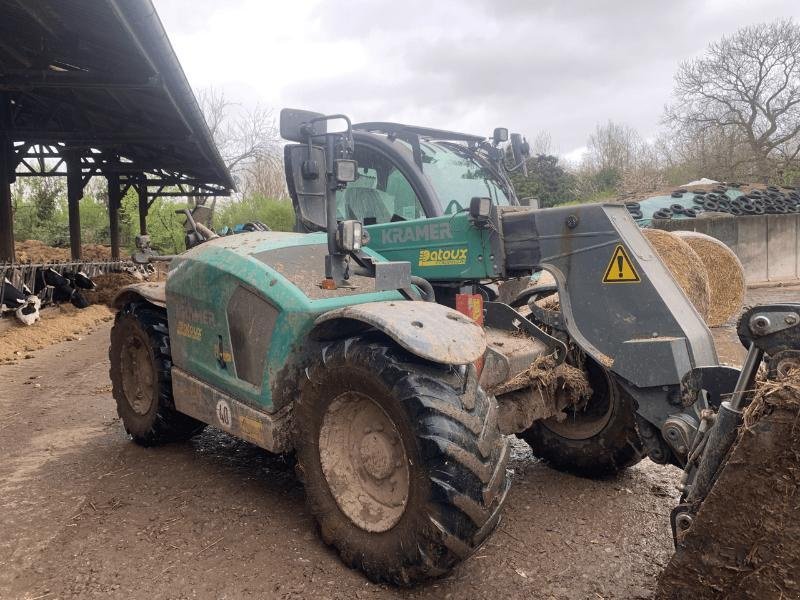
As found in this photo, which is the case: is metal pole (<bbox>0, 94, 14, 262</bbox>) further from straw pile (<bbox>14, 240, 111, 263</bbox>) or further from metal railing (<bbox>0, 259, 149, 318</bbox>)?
straw pile (<bbox>14, 240, 111, 263</bbox>)

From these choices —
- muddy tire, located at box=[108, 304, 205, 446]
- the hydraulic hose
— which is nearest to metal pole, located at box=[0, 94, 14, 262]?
muddy tire, located at box=[108, 304, 205, 446]

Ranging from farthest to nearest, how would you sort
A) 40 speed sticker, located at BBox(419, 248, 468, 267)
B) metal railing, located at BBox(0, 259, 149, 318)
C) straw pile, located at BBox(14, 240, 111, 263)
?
straw pile, located at BBox(14, 240, 111, 263) → metal railing, located at BBox(0, 259, 149, 318) → 40 speed sticker, located at BBox(419, 248, 468, 267)

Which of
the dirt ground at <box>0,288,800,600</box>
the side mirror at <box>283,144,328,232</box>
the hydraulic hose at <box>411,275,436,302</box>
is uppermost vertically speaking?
the side mirror at <box>283,144,328,232</box>

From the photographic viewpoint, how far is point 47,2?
680 centimetres

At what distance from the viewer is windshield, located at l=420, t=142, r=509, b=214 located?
4.22 m

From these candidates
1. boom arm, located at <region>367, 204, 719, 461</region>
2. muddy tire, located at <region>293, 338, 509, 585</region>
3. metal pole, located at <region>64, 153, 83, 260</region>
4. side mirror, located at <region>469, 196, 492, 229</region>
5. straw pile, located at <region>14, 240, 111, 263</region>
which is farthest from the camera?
straw pile, located at <region>14, 240, 111, 263</region>

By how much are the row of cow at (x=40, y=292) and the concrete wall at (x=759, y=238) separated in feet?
39.0

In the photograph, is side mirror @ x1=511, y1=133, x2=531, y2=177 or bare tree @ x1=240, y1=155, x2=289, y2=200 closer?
side mirror @ x1=511, y1=133, x2=531, y2=177

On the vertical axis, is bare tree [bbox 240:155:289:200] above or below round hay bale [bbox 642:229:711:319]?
above

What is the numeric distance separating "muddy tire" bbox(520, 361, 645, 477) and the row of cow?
8.32m

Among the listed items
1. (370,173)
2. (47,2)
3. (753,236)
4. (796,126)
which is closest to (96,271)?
(47,2)

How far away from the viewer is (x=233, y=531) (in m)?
3.39

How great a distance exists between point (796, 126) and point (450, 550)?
27014 millimetres

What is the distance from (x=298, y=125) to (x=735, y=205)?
15.9 meters
